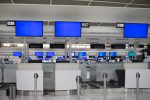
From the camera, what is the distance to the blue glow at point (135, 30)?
10031 millimetres

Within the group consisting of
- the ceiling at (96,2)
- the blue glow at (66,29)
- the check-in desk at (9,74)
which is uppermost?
the ceiling at (96,2)

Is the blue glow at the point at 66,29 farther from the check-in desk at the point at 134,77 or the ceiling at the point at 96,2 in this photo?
the check-in desk at the point at 134,77

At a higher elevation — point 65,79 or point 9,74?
point 65,79

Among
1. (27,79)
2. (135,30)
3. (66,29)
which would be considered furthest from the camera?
(135,30)

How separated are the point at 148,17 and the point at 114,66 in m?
4.77

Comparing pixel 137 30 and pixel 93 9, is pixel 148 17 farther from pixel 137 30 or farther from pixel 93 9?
pixel 93 9

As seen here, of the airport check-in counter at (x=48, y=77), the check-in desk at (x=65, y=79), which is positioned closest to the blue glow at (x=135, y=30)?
the check-in desk at (x=65, y=79)

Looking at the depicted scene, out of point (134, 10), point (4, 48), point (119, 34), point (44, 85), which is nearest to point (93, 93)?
point (44, 85)

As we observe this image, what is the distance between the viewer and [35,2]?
28.3 feet

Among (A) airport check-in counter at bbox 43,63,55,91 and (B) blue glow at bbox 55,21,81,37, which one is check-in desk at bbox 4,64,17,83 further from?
(B) blue glow at bbox 55,21,81,37

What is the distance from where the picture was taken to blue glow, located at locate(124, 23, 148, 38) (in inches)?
395

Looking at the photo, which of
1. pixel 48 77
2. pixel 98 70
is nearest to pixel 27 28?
pixel 48 77

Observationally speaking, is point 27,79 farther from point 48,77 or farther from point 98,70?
point 98,70

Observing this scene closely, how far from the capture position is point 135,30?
10094 millimetres
